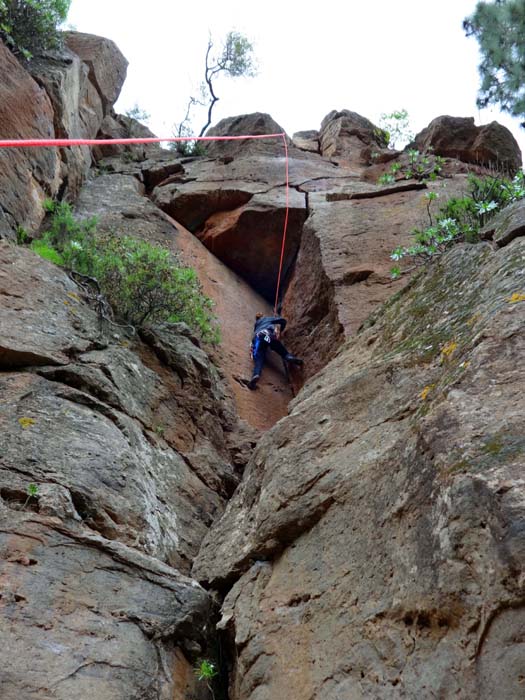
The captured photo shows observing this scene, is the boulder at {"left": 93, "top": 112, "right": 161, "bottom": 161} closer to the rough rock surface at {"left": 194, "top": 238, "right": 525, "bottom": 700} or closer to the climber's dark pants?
the climber's dark pants

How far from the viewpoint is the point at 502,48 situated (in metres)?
11.8

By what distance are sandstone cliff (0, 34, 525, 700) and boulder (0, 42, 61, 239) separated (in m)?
0.15

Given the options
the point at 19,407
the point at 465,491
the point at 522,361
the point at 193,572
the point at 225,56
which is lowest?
the point at 193,572

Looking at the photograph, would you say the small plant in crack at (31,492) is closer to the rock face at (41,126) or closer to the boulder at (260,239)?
the rock face at (41,126)

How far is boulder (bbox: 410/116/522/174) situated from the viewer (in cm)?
1425

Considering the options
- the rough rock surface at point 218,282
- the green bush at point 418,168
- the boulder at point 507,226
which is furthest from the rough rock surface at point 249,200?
the boulder at point 507,226

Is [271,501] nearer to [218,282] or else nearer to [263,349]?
[263,349]

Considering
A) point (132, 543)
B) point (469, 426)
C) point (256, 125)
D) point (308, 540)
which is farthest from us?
point (256, 125)

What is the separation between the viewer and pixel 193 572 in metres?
5.53

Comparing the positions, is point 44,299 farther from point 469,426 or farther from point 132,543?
point 469,426

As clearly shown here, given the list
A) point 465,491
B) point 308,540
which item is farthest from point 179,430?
point 465,491

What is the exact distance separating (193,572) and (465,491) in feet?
8.86

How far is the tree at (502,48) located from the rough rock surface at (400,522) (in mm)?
6816

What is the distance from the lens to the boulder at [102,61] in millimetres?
15211
